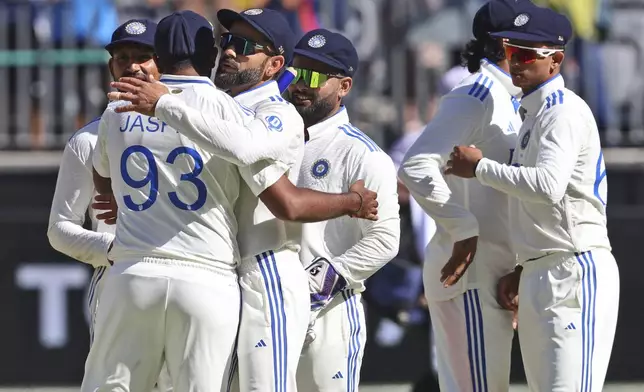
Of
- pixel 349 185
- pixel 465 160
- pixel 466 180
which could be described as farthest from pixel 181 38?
pixel 466 180

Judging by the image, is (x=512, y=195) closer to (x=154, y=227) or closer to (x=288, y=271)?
(x=288, y=271)

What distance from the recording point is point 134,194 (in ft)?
16.2

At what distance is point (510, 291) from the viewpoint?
589cm

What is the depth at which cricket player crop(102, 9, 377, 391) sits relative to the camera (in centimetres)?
476

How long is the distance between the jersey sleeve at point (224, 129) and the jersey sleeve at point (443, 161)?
3.64 feet

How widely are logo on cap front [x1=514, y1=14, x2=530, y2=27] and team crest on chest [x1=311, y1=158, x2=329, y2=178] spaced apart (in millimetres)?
951

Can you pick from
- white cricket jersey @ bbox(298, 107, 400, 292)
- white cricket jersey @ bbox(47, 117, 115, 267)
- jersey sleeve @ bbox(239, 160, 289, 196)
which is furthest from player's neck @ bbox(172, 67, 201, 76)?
white cricket jersey @ bbox(47, 117, 115, 267)

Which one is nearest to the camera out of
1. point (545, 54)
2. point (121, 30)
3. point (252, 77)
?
point (252, 77)

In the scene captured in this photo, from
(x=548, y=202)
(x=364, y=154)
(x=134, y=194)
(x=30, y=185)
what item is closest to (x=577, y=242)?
(x=548, y=202)

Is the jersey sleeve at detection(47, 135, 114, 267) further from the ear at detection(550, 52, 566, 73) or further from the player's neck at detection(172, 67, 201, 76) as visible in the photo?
the ear at detection(550, 52, 566, 73)

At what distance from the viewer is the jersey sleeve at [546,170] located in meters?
5.39

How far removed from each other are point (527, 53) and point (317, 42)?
3.05 feet

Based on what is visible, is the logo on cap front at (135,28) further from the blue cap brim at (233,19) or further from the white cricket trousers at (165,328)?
the white cricket trousers at (165,328)

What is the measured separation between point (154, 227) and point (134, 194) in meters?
0.14
